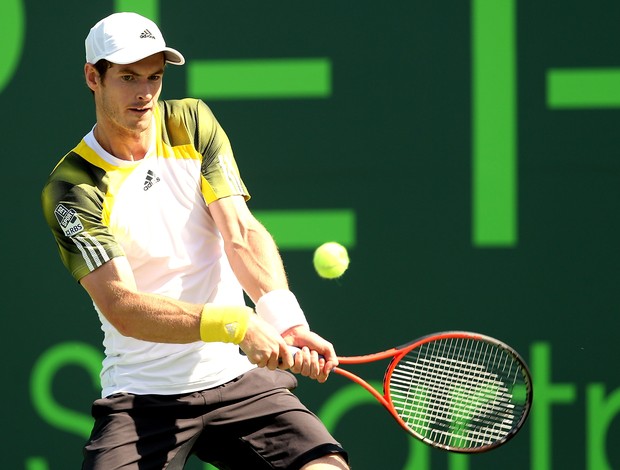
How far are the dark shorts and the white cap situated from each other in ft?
3.14

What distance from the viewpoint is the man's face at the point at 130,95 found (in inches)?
139

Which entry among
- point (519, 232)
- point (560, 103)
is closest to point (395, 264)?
point (519, 232)

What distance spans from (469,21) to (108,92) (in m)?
1.62

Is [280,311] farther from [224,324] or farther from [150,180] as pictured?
[150,180]

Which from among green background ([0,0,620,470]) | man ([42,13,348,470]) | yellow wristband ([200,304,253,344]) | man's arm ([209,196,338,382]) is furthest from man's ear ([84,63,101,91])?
green background ([0,0,620,470])

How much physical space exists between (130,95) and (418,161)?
1.44 meters

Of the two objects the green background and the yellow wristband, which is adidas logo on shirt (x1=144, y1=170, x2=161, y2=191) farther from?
the green background

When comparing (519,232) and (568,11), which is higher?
(568,11)

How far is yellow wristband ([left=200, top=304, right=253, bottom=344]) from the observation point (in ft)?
10.9

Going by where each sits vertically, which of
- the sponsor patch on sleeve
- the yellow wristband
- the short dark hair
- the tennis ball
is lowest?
the yellow wristband

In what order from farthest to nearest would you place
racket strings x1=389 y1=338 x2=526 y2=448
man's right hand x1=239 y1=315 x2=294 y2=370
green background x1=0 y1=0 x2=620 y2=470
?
1. green background x1=0 y1=0 x2=620 y2=470
2. racket strings x1=389 y1=338 x2=526 y2=448
3. man's right hand x1=239 y1=315 x2=294 y2=370

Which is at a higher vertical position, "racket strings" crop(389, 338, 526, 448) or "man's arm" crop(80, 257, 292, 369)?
"man's arm" crop(80, 257, 292, 369)

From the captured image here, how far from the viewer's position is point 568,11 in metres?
4.63

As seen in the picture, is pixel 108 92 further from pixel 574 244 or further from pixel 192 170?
pixel 574 244
